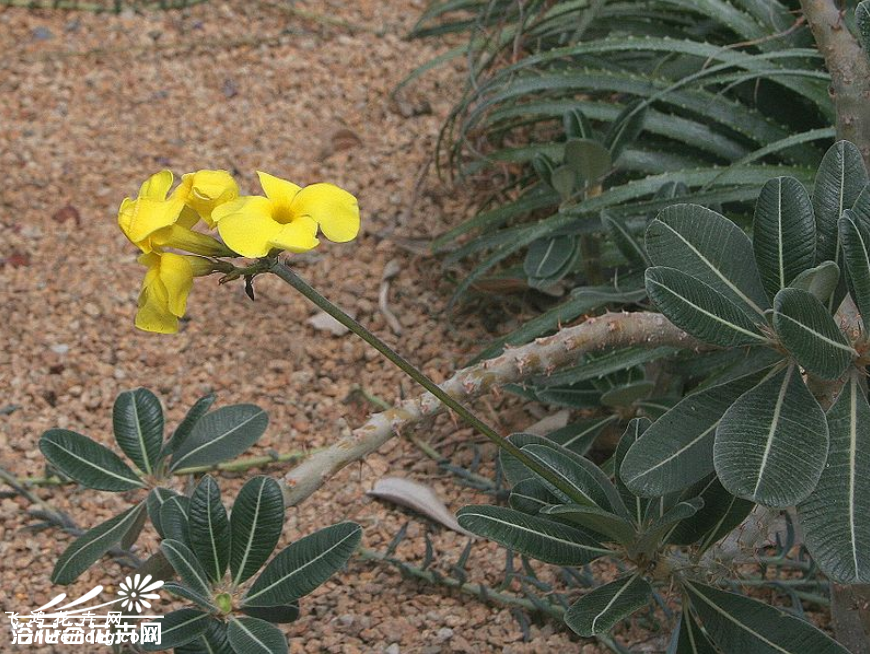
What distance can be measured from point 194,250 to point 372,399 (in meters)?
1.01

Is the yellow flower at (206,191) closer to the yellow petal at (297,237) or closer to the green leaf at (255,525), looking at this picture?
the yellow petal at (297,237)

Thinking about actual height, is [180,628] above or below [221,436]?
below

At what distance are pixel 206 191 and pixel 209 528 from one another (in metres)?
0.44

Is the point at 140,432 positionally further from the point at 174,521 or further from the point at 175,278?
the point at 175,278

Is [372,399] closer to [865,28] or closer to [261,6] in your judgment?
[865,28]

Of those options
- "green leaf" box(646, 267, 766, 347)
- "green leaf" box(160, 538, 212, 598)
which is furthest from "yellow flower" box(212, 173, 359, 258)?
"green leaf" box(160, 538, 212, 598)

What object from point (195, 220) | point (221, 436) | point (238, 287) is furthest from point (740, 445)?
point (238, 287)

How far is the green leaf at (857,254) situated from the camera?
1013mm

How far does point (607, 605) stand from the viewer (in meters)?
1.11

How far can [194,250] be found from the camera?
95 cm

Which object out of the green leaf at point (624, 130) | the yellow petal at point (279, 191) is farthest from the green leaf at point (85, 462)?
the green leaf at point (624, 130)

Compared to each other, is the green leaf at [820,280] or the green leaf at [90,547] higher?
the green leaf at [820,280]

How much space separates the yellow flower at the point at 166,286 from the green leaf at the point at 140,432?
450 millimetres

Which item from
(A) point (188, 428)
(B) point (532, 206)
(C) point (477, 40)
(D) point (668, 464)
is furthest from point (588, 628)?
(C) point (477, 40)
